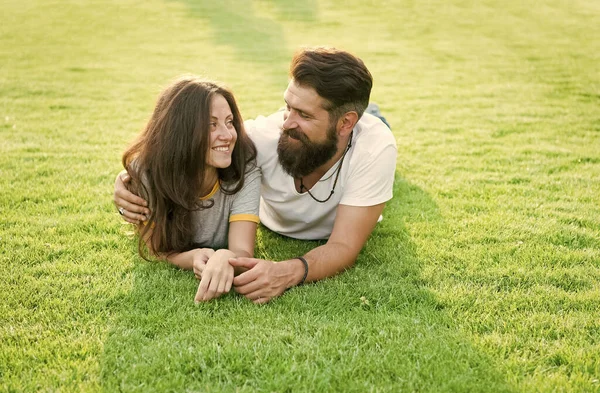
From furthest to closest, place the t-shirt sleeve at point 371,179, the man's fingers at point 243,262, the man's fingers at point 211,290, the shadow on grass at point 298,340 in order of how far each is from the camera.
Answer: the t-shirt sleeve at point 371,179, the man's fingers at point 243,262, the man's fingers at point 211,290, the shadow on grass at point 298,340

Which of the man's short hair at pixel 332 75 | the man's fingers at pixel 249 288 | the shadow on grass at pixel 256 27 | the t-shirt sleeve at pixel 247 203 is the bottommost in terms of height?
the shadow on grass at pixel 256 27

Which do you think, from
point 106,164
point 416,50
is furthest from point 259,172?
point 416,50

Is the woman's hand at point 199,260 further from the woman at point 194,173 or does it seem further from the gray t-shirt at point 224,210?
the gray t-shirt at point 224,210

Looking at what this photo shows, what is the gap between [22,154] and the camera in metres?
6.61

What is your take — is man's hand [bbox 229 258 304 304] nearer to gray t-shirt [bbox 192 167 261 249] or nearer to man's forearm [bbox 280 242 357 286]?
man's forearm [bbox 280 242 357 286]

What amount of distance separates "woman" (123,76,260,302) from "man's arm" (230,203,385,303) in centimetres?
15

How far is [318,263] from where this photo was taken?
3.85m

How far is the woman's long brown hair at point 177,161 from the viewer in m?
3.90

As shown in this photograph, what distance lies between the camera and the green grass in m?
2.99

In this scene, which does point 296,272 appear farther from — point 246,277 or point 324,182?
point 324,182

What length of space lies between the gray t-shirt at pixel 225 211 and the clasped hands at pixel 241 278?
0.50m

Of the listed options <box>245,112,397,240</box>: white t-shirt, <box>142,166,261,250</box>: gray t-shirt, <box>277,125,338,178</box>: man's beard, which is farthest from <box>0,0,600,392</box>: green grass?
<box>277,125,338,178</box>: man's beard

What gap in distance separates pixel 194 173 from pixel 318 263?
40.7 inches

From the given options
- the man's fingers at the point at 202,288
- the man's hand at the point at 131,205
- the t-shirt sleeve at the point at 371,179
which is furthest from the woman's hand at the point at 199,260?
the t-shirt sleeve at the point at 371,179
